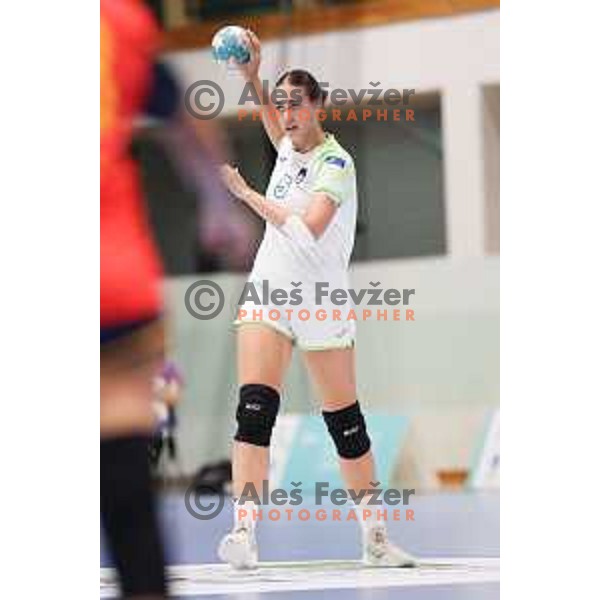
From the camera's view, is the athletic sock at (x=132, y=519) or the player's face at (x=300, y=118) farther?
the player's face at (x=300, y=118)

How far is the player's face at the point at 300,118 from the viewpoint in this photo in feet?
9.11

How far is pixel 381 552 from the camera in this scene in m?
2.85

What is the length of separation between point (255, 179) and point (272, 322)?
0.27 metres

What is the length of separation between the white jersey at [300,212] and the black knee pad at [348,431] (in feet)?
0.78

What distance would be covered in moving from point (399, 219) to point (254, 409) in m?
1.16

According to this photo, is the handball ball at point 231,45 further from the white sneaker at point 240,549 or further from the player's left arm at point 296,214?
the white sneaker at point 240,549

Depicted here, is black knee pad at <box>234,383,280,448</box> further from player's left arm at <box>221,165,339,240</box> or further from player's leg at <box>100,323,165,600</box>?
player's leg at <box>100,323,165,600</box>

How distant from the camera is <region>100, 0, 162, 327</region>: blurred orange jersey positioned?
1.92 m

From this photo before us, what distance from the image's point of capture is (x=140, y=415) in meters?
1.90

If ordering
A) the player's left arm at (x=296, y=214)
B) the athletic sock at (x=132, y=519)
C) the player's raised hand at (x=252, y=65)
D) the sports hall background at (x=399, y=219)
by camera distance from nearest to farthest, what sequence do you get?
the athletic sock at (x=132, y=519) < the player's left arm at (x=296, y=214) < the player's raised hand at (x=252, y=65) < the sports hall background at (x=399, y=219)

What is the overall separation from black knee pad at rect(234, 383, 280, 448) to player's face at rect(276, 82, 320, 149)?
1.51ft

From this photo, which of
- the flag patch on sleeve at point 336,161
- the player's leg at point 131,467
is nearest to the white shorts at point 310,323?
the flag patch on sleeve at point 336,161
